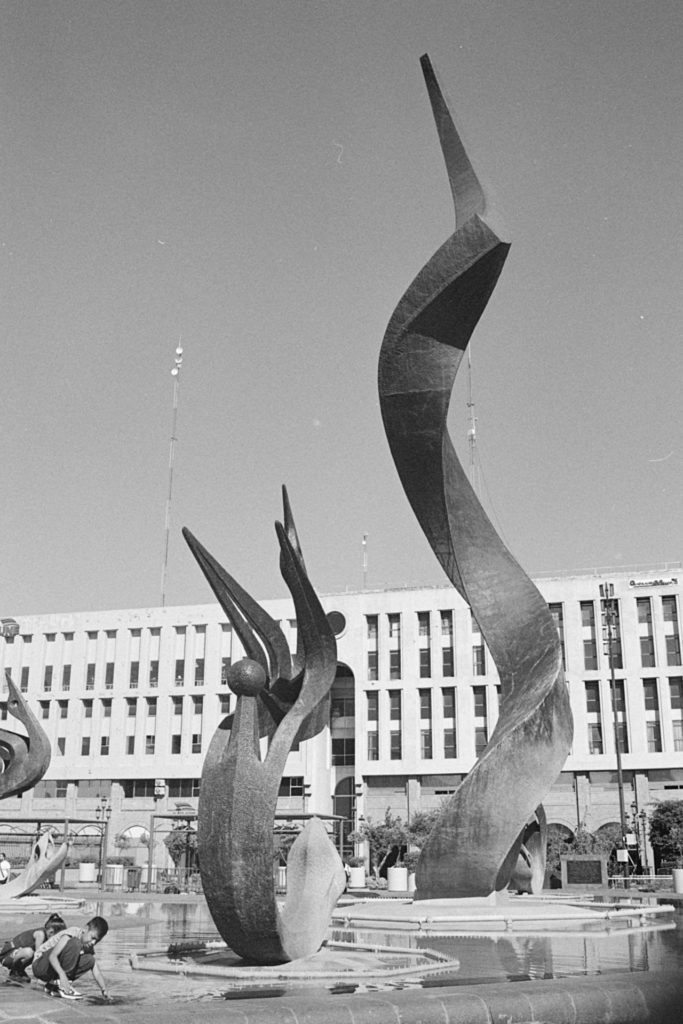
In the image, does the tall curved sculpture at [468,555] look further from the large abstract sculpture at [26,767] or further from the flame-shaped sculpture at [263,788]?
the large abstract sculpture at [26,767]

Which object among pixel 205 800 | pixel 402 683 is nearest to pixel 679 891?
pixel 205 800

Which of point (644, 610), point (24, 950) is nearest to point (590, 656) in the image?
point (644, 610)

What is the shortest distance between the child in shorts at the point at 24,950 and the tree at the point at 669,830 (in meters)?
43.6

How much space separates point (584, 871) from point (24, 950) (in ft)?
85.6

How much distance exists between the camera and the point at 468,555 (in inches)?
711

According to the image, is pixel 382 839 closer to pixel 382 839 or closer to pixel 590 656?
pixel 382 839

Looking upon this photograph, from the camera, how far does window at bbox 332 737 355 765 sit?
63531 mm

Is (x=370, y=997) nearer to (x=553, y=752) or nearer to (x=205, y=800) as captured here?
(x=205, y=800)

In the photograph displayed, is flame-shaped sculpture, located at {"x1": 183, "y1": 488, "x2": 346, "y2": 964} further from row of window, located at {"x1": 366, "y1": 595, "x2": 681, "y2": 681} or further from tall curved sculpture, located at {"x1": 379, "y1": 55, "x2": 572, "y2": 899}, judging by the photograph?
row of window, located at {"x1": 366, "y1": 595, "x2": 681, "y2": 681}

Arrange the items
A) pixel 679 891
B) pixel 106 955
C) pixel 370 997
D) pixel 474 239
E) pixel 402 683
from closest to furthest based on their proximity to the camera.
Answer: pixel 370 997 → pixel 106 955 → pixel 474 239 → pixel 679 891 → pixel 402 683

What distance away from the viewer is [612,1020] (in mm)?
6875

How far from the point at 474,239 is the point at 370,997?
1149 cm

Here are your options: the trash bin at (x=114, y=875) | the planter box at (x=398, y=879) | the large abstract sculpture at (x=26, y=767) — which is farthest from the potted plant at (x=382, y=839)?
the large abstract sculpture at (x=26, y=767)

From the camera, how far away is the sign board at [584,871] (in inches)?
1216
